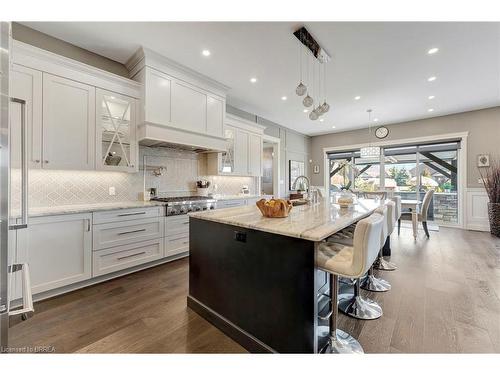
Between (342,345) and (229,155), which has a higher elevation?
(229,155)

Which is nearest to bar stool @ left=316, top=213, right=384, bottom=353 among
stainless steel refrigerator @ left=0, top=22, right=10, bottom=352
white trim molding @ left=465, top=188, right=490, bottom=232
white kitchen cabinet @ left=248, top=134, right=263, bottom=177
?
stainless steel refrigerator @ left=0, top=22, right=10, bottom=352

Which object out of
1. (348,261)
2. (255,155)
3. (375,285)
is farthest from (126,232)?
(255,155)

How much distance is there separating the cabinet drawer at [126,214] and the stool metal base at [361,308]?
246 cm

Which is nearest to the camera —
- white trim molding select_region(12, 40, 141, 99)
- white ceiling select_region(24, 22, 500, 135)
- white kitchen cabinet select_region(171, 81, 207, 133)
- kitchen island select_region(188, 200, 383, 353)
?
kitchen island select_region(188, 200, 383, 353)

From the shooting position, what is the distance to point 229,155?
438cm

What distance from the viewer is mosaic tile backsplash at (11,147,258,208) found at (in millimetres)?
2453

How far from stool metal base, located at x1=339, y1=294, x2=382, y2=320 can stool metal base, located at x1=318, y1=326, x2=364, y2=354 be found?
34 centimetres

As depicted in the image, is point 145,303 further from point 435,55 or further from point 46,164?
point 435,55

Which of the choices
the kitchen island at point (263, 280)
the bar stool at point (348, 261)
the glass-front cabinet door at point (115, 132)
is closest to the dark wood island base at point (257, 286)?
the kitchen island at point (263, 280)

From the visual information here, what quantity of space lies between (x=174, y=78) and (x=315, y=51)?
1987 mm

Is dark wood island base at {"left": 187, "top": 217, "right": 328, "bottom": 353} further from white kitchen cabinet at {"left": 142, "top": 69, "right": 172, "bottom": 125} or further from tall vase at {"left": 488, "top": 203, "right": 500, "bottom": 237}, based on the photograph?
tall vase at {"left": 488, "top": 203, "right": 500, "bottom": 237}

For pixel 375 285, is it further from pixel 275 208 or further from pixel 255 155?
pixel 255 155

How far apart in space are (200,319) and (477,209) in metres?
6.74
